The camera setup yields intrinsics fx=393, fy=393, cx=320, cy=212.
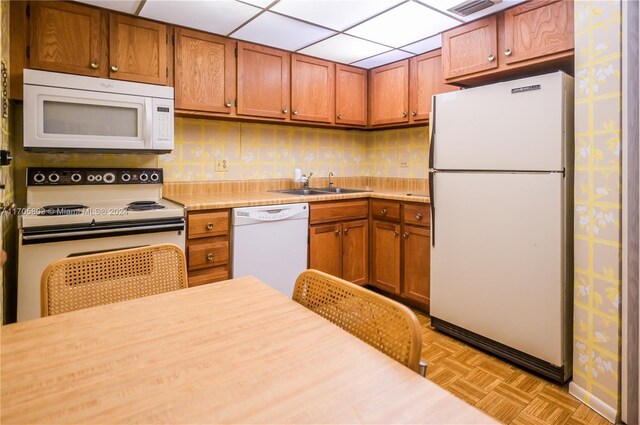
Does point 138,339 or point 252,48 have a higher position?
point 252,48

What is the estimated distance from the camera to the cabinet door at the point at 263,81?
9.46ft

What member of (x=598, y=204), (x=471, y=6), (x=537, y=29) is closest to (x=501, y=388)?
(x=598, y=204)

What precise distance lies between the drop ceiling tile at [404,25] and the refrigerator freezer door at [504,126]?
504 mm

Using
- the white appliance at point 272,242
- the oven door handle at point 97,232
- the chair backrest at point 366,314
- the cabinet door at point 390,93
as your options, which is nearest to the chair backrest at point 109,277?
the chair backrest at point 366,314

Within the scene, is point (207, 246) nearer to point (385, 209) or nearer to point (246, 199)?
point (246, 199)

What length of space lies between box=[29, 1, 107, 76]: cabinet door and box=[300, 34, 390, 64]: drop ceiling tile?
146 cm

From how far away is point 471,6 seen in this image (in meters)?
2.26

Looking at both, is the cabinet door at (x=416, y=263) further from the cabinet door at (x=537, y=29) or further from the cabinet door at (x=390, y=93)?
the cabinet door at (x=537, y=29)

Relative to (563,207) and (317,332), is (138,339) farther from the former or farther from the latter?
(563,207)

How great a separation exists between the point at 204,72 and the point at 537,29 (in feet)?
6.76

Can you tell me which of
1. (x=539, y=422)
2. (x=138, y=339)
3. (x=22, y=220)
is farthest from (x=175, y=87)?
(x=539, y=422)

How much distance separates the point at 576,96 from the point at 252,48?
212 centimetres

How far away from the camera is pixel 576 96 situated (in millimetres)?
1805

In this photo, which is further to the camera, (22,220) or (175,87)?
(175,87)
